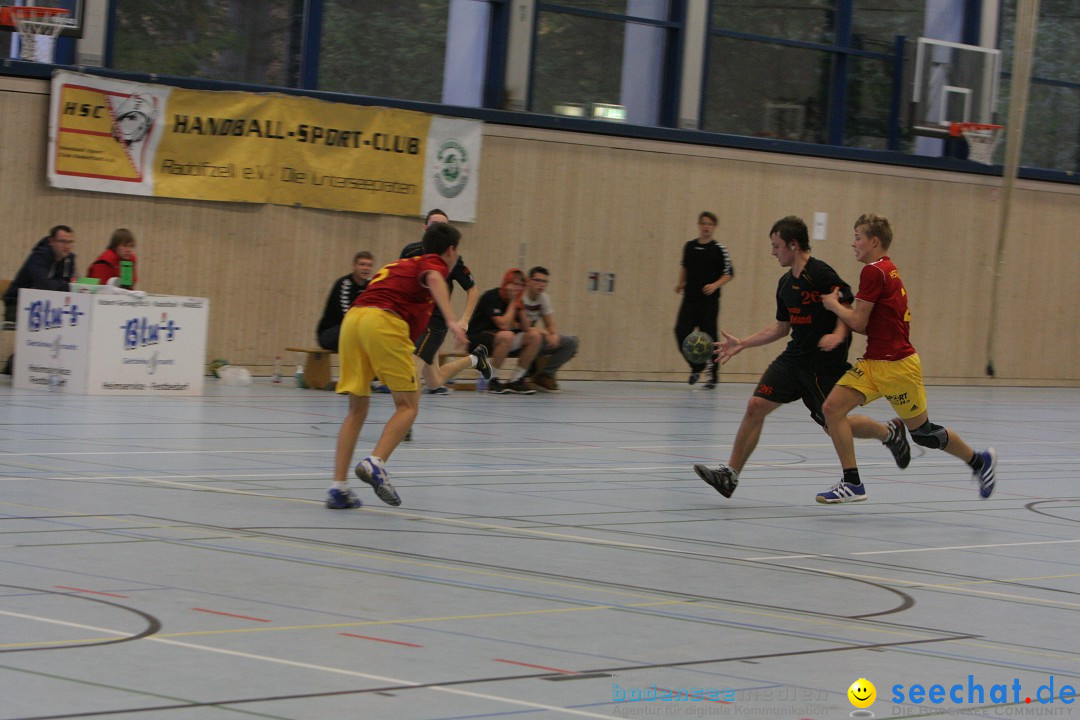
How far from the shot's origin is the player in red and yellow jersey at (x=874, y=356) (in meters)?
9.62

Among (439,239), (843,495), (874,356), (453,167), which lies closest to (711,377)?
(453,167)

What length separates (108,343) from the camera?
1470 cm

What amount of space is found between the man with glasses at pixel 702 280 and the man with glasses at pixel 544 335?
2.17 m

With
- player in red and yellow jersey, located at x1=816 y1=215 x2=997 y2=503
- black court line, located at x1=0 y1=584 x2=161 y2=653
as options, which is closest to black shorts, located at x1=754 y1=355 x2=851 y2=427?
player in red and yellow jersey, located at x1=816 y1=215 x2=997 y2=503

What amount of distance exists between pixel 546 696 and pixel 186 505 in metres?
4.08

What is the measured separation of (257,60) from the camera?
18766 millimetres

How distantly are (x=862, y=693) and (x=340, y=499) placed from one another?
165 inches

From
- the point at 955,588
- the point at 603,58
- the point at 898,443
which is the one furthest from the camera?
the point at 603,58

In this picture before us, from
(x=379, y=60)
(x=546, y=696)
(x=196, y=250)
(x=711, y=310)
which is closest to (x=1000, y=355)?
(x=711, y=310)

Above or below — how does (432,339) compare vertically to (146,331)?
above

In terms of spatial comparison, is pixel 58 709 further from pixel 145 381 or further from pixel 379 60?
pixel 379 60

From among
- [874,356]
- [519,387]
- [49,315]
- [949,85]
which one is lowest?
[519,387]

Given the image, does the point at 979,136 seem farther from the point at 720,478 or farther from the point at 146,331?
the point at 720,478

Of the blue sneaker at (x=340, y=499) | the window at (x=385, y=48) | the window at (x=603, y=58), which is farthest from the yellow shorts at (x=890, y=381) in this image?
the window at (x=603, y=58)
